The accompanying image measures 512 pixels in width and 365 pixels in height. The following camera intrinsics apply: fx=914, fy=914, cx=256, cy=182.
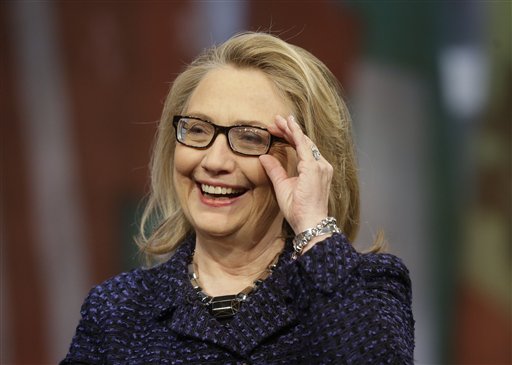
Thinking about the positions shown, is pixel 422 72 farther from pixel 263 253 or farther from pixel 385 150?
pixel 263 253

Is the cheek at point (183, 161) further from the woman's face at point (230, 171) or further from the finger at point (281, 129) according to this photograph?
the finger at point (281, 129)

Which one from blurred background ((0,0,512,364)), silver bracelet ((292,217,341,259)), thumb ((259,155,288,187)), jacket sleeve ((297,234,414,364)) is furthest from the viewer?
blurred background ((0,0,512,364))

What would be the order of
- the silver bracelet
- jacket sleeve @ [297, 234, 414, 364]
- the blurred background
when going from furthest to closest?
the blurred background → the silver bracelet → jacket sleeve @ [297, 234, 414, 364]

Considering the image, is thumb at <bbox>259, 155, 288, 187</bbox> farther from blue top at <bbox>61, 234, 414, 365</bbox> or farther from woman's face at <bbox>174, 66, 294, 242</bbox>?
blue top at <bbox>61, 234, 414, 365</bbox>

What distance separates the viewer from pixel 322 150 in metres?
2.26

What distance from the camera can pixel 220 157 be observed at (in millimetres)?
2107

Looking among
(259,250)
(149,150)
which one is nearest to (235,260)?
(259,250)

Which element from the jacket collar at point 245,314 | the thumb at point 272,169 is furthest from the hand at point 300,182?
the jacket collar at point 245,314

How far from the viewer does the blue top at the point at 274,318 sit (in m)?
1.93

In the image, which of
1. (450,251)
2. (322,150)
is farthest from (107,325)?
(450,251)

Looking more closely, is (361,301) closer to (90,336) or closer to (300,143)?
(300,143)

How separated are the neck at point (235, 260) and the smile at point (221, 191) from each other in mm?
113

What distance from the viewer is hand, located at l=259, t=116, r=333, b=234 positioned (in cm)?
207

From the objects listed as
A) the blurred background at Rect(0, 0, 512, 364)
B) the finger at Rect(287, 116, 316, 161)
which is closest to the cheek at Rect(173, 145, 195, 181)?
the finger at Rect(287, 116, 316, 161)
